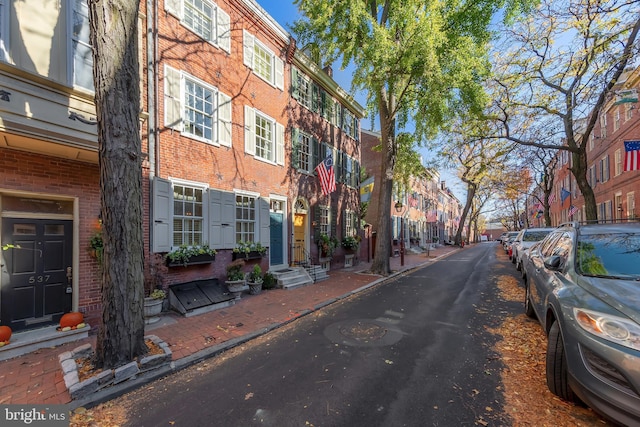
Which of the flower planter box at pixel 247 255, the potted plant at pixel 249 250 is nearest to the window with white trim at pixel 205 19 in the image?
the potted plant at pixel 249 250

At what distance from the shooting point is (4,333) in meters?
4.55

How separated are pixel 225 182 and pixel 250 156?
1.54 metres

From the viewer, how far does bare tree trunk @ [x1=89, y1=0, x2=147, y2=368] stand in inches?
149

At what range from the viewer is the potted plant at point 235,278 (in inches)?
321

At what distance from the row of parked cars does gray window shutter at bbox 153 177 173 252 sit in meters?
7.62

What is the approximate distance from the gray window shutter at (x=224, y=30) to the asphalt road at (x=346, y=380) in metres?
8.74

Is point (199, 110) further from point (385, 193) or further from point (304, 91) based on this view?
point (385, 193)

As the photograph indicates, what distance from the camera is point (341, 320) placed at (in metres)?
6.29

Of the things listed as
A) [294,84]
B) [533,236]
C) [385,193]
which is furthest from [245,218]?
[533,236]

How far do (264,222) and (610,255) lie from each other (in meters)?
8.77

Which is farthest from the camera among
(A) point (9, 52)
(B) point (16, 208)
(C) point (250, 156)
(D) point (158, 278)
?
(C) point (250, 156)

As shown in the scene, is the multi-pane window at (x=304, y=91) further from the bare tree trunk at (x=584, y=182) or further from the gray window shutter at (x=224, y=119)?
the bare tree trunk at (x=584, y=182)

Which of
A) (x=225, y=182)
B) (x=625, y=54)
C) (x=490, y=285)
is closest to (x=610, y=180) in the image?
(x=625, y=54)

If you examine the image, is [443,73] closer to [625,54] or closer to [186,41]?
[625,54]
